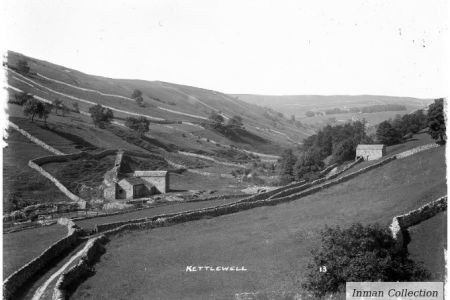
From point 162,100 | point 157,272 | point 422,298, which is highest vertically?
point 162,100

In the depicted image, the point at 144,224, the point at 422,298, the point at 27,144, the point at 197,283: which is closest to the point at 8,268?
the point at 197,283

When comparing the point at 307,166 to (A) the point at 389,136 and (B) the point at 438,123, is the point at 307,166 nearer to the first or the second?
(A) the point at 389,136

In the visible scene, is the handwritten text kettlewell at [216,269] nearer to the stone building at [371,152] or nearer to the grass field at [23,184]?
the grass field at [23,184]

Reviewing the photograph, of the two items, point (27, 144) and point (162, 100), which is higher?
point (162, 100)

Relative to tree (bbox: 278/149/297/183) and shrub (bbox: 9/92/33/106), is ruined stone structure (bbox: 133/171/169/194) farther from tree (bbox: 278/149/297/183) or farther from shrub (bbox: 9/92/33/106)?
shrub (bbox: 9/92/33/106)

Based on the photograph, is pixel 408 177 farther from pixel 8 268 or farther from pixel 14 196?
pixel 14 196

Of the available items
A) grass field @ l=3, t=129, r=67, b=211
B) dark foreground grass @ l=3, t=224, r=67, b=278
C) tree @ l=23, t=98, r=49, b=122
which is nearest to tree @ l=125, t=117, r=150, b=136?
tree @ l=23, t=98, r=49, b=122
